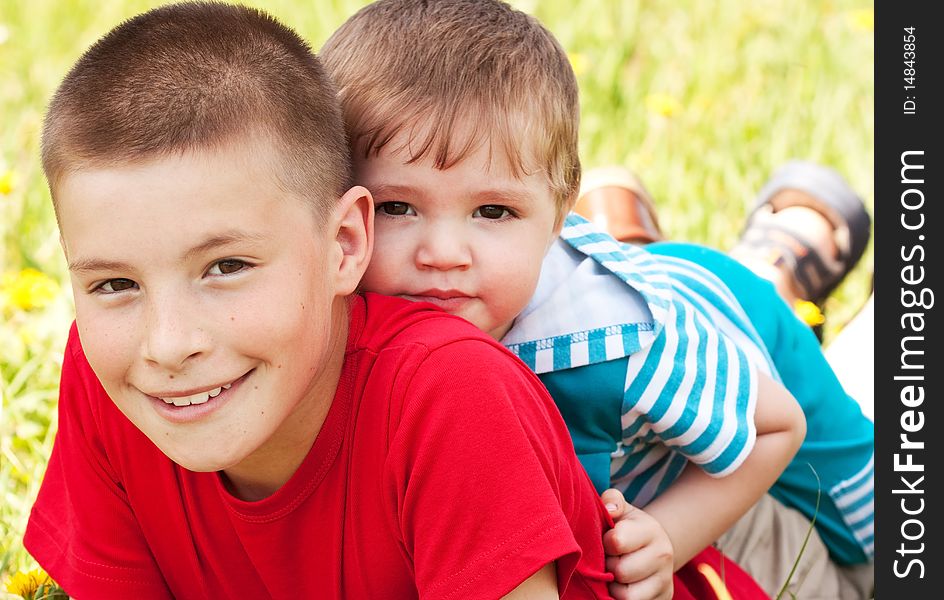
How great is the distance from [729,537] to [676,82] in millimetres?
2011

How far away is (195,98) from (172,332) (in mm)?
269

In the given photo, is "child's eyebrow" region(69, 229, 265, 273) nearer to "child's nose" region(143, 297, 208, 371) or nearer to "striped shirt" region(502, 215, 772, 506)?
"child's nose" region(143, 297, 208, 371)

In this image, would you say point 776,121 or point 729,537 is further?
point 776,121

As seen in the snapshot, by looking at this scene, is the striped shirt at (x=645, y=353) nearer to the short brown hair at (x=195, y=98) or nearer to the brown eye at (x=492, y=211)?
the brown eye at (x=492, y=211)

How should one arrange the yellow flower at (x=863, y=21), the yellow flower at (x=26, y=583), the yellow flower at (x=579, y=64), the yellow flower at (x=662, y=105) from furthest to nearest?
the yellow flower at (x=863, y=21) → the yellow flower at (x=579, y=64) → the yellow flower at (x=662, y=105) → the yellow flower at (x=26, y=583)

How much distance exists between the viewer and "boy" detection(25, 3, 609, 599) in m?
1.41

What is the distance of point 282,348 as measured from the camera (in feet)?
4.82

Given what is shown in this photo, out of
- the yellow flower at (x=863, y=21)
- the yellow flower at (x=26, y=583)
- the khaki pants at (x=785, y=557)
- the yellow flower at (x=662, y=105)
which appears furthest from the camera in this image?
the yellow flower at (x=863, y=21)

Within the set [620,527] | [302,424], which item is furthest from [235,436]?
[620,527]

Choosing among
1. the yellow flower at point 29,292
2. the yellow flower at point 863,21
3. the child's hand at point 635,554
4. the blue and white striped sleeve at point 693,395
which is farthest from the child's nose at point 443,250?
the yellow flower at point 863,21

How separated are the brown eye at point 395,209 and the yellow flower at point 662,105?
199cm

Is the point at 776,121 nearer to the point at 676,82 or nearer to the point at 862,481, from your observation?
the point at 676,82

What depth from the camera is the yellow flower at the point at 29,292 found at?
2662 millimetres

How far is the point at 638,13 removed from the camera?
429 centimetres
